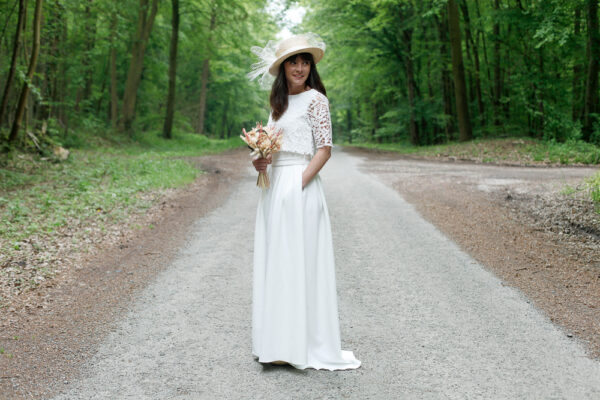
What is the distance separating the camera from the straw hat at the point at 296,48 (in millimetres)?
3555

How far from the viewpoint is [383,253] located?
6.71 metres

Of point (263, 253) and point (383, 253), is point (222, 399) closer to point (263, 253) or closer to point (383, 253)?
point (263, 253)

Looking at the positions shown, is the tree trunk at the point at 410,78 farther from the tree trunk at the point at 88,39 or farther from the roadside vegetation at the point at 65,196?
the tree trunk at the point at 88,39

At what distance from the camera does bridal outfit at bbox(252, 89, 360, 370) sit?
349cm

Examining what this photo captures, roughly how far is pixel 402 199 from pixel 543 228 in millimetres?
3404

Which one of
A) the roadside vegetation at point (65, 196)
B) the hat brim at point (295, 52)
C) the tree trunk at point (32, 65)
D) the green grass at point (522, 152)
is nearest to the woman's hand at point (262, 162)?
the hat brim at point (295, 52)

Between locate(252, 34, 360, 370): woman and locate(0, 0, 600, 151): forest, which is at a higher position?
locate(0, 0, 600, 151): forest

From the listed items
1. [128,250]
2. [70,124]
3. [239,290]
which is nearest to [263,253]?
[239,290]

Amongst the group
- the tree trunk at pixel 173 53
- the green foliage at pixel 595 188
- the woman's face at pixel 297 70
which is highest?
the tree trunk at pixel 173 53

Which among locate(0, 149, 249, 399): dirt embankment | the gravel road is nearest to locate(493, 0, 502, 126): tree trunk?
the gravel road

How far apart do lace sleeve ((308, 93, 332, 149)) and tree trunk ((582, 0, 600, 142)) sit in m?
16.6

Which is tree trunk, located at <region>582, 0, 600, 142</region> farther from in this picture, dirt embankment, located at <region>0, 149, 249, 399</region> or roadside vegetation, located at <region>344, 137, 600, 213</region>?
dirt embankment, located at <region>0, 149, 249, 399</region>

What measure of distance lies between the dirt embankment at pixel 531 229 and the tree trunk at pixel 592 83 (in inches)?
184

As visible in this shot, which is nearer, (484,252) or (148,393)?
(148,393)
